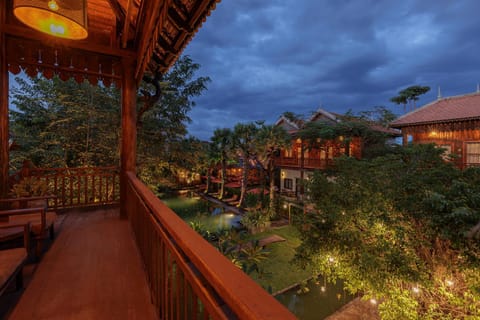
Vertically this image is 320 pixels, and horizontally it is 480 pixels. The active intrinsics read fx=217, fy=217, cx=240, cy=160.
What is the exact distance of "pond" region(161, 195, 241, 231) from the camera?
1320cm

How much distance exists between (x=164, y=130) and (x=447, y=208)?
846 cm

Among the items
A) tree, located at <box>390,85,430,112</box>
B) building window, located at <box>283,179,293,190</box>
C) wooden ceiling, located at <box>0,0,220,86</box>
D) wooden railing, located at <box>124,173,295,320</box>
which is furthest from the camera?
tree, located at <box>390,85,430,112</box>

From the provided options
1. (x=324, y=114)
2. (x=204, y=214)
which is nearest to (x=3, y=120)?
(x=204, y=214)

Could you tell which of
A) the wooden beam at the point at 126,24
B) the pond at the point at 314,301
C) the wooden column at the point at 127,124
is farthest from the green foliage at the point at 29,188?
the pond at the point at 314,301

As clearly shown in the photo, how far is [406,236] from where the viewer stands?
186 inches

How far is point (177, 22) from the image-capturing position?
2230 millimetres

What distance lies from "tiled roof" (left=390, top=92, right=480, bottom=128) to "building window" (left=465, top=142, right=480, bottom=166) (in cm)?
137

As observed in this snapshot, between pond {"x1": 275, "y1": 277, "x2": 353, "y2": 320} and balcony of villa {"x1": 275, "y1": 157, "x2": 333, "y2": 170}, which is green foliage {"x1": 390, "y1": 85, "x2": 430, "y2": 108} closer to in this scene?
balcony of villa {"x1": 275, "y1": 157, "x2": 333, "y2": 170}

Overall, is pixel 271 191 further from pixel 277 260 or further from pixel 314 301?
pixel 314 301

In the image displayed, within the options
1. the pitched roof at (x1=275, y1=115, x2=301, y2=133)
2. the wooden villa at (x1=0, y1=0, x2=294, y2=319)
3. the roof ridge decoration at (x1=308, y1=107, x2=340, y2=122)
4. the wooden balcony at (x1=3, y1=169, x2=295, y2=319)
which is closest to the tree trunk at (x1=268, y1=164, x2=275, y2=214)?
the pitched roof at (x1=275, y1=115, x2=301, y2=133)

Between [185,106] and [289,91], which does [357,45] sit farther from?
[185,106]

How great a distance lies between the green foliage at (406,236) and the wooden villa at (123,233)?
4487 mm

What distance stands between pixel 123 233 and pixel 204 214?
11.8 m

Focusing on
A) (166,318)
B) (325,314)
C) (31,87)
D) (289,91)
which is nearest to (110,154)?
(31,87)
